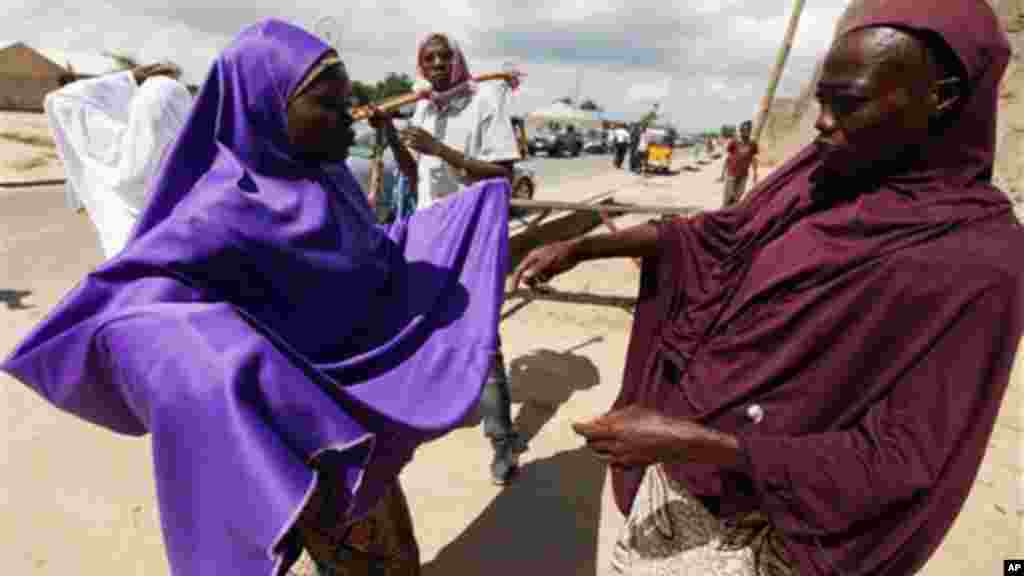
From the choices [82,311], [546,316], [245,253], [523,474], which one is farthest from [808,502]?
[546,316]

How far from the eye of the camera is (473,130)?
2.93 m

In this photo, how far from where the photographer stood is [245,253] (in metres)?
1.42

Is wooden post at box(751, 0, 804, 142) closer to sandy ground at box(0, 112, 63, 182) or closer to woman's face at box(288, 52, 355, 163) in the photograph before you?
woman's face at box(288, 52, 355, 163)

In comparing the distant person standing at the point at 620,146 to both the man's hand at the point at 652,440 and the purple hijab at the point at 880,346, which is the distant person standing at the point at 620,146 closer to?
the purple hijab at the point at 880,346

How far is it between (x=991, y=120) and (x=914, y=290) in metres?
0.34

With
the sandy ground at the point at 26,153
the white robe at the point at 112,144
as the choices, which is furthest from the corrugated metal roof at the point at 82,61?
the white robe at the point at 112,144

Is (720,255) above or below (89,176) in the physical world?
above

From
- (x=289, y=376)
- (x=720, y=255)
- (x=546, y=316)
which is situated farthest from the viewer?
(x=546, y=316)

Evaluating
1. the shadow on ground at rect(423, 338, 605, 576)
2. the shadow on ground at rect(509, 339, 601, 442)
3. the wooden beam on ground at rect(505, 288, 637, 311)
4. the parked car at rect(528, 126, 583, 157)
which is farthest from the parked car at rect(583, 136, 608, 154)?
the shadow on ground at rect(423, 338, 605, 576)

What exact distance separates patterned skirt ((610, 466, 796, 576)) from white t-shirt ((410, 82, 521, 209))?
187 centimetres

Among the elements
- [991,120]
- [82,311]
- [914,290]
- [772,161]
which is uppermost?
[991,120]

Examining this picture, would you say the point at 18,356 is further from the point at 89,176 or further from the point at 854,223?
the point at 89,176

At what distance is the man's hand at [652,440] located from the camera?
3.73ft

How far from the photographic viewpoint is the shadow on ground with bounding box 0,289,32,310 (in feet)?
16.4
